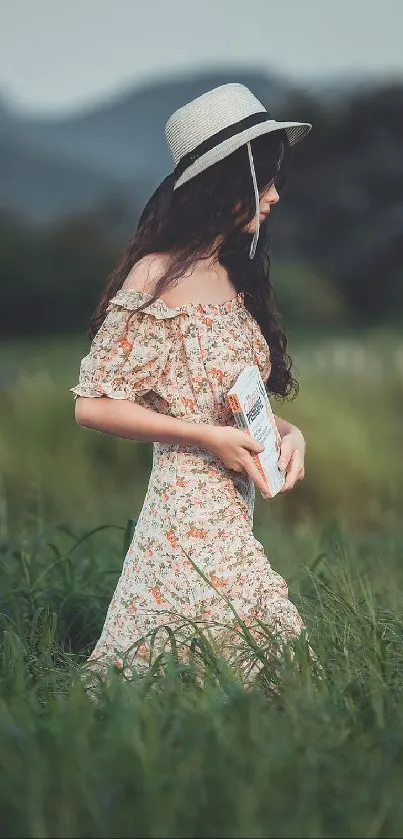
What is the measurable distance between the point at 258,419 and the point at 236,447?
0.35 ft

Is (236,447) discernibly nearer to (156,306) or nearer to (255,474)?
(255,474)

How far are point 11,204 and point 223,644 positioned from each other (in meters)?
14.6

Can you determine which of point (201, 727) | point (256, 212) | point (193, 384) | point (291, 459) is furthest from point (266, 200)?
point (201, 727)

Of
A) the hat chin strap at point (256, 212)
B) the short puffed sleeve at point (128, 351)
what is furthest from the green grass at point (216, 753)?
the hat chin strap at point (256, 212)

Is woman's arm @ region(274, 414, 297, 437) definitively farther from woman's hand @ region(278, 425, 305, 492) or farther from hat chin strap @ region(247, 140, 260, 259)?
hat chin strap @ region(247, 140, 260, 259)

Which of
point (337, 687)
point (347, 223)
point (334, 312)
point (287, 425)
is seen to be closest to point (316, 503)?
point (287, 425)

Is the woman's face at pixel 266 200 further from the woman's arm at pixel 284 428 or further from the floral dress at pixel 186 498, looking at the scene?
the woman's arm at pixel 284 428

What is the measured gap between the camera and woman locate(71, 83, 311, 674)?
9.53 feet

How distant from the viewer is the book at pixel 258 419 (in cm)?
281

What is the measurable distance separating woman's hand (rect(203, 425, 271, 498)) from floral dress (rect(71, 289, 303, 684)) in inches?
4.6

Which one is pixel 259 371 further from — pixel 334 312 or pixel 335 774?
pixel 334 312

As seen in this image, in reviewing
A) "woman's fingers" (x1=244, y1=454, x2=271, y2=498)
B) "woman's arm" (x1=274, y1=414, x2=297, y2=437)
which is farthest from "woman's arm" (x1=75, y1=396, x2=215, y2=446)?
"woman's arm" (x1=274, y1=414, x2=297, y2=437)

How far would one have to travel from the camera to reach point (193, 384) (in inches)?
116

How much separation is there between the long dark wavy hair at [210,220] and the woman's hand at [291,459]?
350 mm
